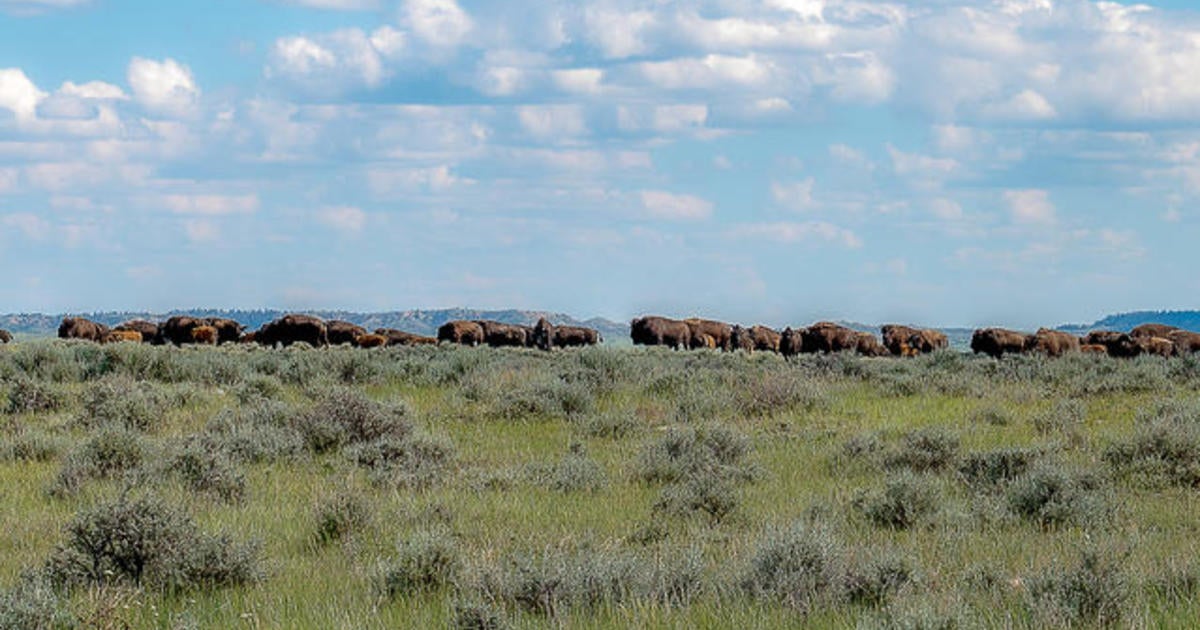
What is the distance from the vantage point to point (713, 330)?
78.9 metres

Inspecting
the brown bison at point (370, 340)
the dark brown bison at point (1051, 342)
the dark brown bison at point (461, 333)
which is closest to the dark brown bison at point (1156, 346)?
the dark brown bison at point (1051, 342)

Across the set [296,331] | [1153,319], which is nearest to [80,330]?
[296,331]

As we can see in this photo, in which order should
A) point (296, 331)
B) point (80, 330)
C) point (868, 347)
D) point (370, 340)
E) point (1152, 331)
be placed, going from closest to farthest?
point (1152, 331), point (868, 347), point (370, 340), point (80, 330), point (296, 331)

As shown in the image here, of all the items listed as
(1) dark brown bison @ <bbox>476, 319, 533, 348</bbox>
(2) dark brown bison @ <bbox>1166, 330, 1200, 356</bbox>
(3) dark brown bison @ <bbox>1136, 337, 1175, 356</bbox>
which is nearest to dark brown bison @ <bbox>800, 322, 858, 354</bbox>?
(2) dark brown bison @ <bbox>1166, 330, 1200, 356</bbox>

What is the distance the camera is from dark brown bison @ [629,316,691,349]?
76.8 m

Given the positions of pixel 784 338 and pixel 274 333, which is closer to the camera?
pixel 784 338

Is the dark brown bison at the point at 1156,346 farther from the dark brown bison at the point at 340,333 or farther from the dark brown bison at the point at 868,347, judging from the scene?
the dark brown bison at the point at 340,333

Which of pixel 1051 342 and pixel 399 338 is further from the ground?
pixel 1051 342

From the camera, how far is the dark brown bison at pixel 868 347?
63.9 meters

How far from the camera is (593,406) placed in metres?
19.7

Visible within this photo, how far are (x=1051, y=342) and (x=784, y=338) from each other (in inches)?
639

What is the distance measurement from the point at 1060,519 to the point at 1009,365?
19036mm

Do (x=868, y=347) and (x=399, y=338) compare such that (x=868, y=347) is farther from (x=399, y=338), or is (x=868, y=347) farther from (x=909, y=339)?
(x=399, y=338)

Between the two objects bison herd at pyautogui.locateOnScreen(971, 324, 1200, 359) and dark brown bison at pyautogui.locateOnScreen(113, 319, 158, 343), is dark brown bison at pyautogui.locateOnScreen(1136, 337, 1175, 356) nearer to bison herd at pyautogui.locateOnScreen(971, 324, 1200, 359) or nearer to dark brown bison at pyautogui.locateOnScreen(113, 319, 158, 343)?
bison herd at pyautogui.locateOnScreen(971, 324, 1200, 359)
